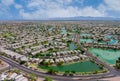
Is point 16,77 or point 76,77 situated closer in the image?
point 16,77

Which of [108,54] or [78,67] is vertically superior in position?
[78,67]

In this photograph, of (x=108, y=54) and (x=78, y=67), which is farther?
(x=108, y=54)

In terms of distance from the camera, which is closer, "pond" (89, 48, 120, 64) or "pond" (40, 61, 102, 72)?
"pond" (40, 61, 102, 72)

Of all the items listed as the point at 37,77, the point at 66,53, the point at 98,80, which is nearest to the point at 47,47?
the point at 66,53

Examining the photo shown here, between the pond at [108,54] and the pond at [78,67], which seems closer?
the pond at [78,67]

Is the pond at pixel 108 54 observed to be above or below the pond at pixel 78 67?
below

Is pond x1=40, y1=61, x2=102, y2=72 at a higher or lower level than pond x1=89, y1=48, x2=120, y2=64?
higher

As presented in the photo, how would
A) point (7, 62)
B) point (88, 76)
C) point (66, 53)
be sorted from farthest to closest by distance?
point (66, 53)
point (7, 62)
point (88, 76)

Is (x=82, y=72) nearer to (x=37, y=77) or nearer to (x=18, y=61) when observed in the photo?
(x=37, y=77)
